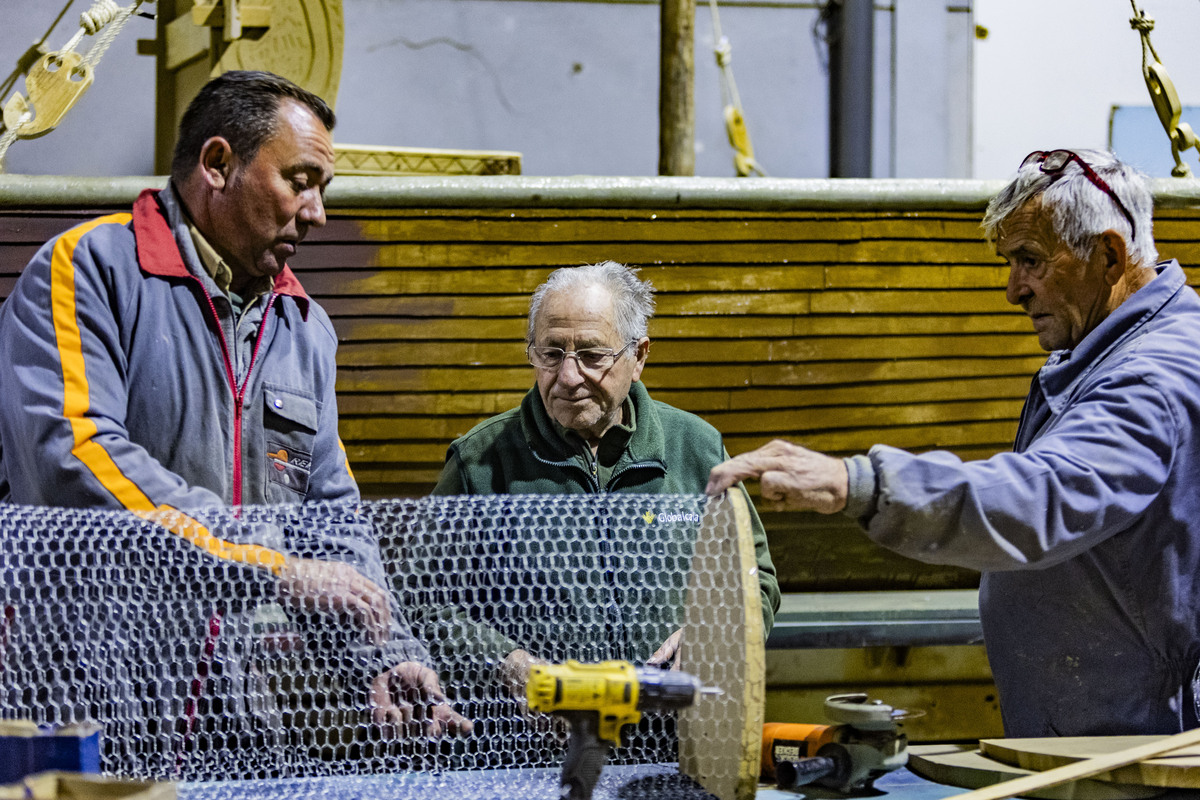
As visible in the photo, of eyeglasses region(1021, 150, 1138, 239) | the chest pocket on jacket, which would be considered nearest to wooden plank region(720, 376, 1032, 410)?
the chest pocket on jacket

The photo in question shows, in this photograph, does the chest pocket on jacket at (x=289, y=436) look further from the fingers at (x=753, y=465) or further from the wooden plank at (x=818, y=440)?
the wooden plank at (x=818, y=440)

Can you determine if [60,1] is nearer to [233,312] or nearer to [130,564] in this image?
[233,312]

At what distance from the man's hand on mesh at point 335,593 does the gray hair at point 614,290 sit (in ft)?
2.99

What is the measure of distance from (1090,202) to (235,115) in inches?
64.6

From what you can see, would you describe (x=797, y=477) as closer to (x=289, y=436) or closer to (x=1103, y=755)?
(x=1103, y=755)

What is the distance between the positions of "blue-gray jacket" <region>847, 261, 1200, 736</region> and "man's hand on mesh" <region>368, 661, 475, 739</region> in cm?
72

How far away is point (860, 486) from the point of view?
1.57 metres

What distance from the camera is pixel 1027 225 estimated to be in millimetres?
2008

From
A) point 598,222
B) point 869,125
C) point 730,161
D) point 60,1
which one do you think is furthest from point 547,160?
point 598,222

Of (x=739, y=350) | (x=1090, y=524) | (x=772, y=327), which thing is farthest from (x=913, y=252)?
(x=1090, y=524)

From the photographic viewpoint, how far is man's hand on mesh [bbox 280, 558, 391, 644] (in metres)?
1.70

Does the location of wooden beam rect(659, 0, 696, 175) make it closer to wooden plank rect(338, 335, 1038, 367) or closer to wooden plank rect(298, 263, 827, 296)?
wooden plank rect(298, 263, 827, 296)

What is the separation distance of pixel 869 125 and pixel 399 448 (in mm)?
5914

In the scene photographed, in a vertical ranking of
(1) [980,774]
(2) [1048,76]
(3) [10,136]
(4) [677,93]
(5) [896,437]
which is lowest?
(1) [980,774]
